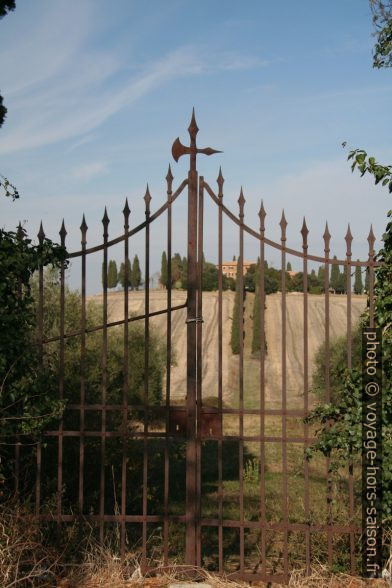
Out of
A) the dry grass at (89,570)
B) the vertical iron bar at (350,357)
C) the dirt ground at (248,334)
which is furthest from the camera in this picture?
the dirt ground at (248,334)

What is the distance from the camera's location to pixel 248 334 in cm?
3928

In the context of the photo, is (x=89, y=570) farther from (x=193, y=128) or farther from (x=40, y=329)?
(x=193, y=128)

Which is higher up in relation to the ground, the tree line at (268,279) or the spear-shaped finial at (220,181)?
the tree line at (268,279)

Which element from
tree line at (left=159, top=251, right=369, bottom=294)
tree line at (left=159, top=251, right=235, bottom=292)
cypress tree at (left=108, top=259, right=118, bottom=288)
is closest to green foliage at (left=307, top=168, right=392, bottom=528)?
tree line at (left=159, top=251, right=369, bottom=294)

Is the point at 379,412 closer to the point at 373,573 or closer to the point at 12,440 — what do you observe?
the point at 373,573

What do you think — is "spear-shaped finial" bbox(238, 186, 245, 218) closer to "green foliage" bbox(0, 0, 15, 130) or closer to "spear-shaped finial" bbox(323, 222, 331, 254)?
"spear-shaped finial" bbox(323, 222, 331, 254)

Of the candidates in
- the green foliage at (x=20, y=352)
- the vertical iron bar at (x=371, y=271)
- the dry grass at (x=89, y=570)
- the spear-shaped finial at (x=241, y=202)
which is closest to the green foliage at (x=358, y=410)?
the vertical iron bar at (x=371, y=271)

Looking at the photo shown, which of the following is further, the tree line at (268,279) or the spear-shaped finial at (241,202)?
the tree line at (268,279)

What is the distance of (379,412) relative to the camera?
5262 millimetres

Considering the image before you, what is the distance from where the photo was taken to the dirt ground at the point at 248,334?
102 ft

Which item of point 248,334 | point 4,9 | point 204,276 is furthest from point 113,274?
point 4,9

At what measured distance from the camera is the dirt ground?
1227 inches

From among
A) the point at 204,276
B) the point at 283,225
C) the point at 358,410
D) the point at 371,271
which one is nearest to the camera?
the point at 358,410

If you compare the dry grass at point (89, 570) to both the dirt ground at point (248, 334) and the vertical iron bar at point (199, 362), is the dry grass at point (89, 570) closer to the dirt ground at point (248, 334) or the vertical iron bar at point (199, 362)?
the vertical iron bar at point (199, 362)
